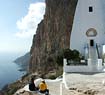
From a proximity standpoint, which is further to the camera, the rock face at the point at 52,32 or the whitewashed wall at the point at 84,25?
the rock face at the point at 52,32

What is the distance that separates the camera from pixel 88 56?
2522 centimetres

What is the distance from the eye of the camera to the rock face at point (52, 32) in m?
70.6

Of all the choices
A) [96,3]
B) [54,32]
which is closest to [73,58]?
[96,3]

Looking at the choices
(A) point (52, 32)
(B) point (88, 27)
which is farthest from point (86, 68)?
(A) point (52, 32)

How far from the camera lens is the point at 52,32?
80.1m

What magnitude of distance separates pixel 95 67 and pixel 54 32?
2312 inches

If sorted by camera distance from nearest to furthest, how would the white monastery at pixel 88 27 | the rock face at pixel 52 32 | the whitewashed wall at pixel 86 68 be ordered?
the whitewashed wall at pixel 86 68 → the white monastery at pixel 88 27 → the rock face at pixel 52 32

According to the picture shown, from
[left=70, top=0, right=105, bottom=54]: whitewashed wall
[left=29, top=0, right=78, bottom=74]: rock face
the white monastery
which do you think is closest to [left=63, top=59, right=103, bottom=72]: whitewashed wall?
the white monastery

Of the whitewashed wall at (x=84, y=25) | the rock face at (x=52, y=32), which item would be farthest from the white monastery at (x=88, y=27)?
the rock face at (x=52, y=32)

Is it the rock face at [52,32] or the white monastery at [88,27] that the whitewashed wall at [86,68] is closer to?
the white monastery at [88,27]

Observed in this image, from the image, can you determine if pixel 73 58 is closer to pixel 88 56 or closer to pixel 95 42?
pixel 88 56

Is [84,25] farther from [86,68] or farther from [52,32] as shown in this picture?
[52,32]

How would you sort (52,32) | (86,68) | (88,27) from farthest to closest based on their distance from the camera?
(52,32), (88,27), (86,68)

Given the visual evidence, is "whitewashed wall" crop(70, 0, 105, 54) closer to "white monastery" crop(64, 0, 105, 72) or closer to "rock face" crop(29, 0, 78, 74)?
"white monastery" crop(64, 0, 105, 72)
